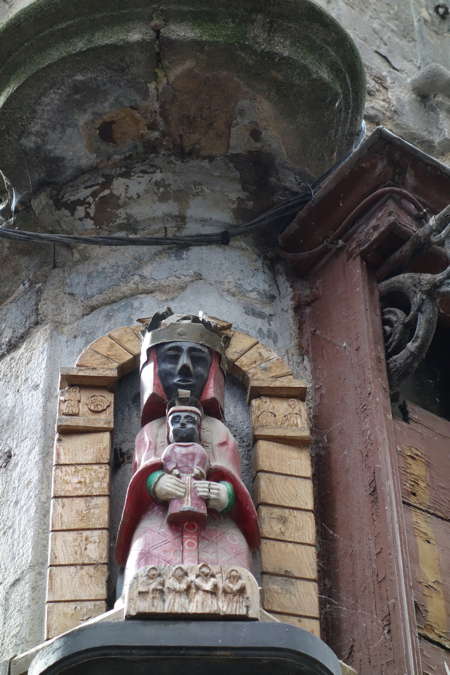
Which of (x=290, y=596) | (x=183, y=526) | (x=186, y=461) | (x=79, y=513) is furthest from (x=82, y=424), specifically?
(x=290, y=596)

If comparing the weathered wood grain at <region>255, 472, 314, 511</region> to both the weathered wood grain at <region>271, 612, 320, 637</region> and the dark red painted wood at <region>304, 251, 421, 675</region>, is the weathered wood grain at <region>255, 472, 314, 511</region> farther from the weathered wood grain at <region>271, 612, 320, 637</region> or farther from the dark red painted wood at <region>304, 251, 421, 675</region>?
the weathered wood grain at <region>271, 612, 320, 637</region>

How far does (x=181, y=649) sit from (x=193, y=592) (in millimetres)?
119

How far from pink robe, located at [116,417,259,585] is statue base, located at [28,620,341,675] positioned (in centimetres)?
18

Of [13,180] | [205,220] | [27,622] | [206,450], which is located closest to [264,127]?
[205,220]

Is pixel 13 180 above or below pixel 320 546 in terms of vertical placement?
above

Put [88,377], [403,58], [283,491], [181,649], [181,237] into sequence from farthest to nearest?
[403,58] < [181,237] < [88,377] < [283,491] < [181,649]

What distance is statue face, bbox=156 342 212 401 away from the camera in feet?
10.1

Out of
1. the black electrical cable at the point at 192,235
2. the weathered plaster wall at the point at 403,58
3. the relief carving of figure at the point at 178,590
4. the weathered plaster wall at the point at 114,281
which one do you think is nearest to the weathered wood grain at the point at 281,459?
the weathered plaster wall at the point at 114,281

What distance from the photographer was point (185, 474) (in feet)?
9.37

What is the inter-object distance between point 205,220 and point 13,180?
1.69 feet

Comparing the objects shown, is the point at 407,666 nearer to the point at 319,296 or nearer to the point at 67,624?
the point at 67,624

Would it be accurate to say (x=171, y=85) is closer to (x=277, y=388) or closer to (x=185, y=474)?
(x=277, y=388)

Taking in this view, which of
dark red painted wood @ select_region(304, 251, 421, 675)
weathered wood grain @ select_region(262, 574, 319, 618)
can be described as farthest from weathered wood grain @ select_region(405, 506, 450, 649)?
weathered wood grain @ select_region(262, 574, 319, 618)

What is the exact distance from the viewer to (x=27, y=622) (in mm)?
2965
